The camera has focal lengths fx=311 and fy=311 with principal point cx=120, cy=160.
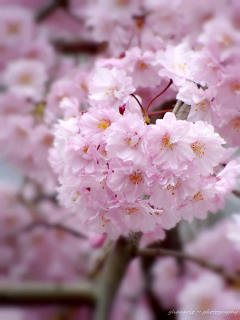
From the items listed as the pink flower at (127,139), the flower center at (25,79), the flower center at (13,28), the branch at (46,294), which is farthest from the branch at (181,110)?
the flower center at (13,28)

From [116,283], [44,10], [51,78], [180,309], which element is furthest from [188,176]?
[44,10]

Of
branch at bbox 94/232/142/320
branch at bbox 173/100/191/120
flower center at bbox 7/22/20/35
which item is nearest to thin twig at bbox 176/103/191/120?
branch at bbox 173/100/191/120

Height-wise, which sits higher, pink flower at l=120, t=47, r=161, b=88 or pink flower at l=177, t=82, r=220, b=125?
pink flower at l=177, t=82, r=220, b=125

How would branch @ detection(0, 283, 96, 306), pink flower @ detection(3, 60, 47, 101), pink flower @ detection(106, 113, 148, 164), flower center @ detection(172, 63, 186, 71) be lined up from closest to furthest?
pink flower @ detection(106, 113, 148, 164) → flower center @ detection(172, 63, 186, 71) → branch @ detection(0, 283, 96, 306) → pink flower @ detection(3, 60, 47, 101)

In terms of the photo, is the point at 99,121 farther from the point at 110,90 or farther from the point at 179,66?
the point at 179,66

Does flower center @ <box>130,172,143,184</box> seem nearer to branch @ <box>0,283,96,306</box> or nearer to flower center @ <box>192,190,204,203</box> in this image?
flower center @ <box>192,190,204,203</box>

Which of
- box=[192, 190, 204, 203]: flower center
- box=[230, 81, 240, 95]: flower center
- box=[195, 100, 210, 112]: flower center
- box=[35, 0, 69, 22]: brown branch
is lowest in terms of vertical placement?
box=[35, 0, 69, 22]: brown branch

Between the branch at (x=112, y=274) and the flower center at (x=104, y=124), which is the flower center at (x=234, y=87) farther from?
the branch at (x=112, y=274)

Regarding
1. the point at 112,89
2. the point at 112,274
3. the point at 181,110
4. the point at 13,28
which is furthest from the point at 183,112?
the point at 13,28
